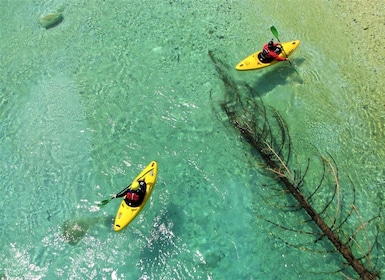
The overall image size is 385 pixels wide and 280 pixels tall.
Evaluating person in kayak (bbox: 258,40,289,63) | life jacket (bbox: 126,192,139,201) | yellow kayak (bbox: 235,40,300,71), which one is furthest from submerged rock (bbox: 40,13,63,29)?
life jacket (bbox: 126,192,139,201)

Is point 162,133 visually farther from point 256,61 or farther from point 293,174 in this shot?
point 293,174

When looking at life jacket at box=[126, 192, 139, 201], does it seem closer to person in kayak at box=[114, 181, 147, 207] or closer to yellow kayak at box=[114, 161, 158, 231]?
person in kayak at box=[114, 181, 147, 207]

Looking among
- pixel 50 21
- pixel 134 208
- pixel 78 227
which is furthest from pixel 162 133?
pixel 50 21

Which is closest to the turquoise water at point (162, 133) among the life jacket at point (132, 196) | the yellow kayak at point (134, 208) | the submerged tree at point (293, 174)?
the submerged tree at point (293, 174)

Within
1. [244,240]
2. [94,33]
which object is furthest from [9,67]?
[244,240]

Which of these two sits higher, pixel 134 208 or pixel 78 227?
pixel 134 208

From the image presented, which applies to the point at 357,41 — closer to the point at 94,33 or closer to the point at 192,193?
the point at 192,193
